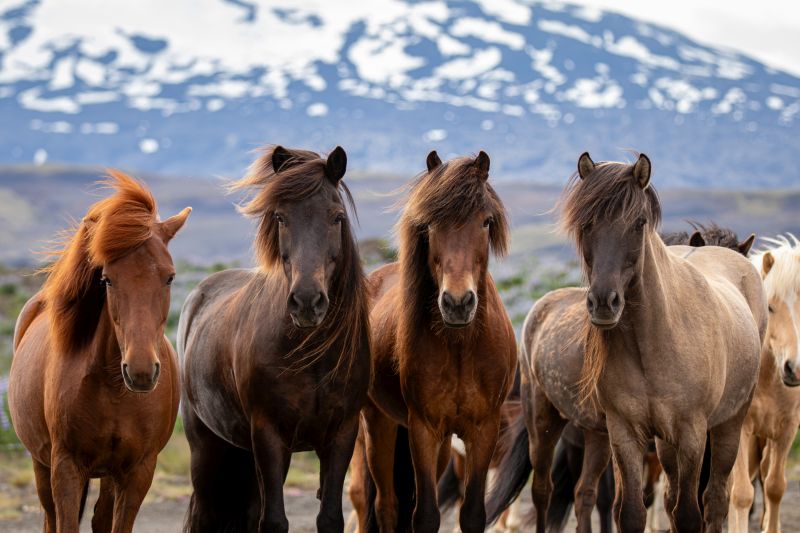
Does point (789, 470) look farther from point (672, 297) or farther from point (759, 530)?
point (672, 297)

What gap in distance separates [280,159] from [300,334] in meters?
→ 0.98

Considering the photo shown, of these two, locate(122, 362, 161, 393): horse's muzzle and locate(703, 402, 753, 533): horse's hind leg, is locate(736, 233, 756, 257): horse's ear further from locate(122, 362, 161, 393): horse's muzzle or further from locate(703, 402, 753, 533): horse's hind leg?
locate(122, 362, 161, 393): horse's muzzle

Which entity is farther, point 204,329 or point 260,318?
point 204,329

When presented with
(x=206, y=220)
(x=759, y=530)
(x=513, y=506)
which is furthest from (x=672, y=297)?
(x=206, y=220)


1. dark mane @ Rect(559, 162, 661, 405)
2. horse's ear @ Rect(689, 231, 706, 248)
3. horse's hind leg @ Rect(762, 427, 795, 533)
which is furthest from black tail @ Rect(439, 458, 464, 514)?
dark mane @ Rect(559, 162, 661, 405)

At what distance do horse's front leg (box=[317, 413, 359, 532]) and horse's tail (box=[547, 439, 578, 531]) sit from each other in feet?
10.0

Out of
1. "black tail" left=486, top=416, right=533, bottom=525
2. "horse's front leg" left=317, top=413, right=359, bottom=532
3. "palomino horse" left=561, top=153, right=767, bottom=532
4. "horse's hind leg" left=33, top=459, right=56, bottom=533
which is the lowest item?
"black tail" left=486, top=416, right=533, bottom=525

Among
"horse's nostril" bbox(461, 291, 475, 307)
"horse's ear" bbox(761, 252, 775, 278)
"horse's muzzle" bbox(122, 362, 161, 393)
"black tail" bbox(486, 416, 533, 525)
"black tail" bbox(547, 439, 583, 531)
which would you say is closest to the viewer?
"horse's muzzle" bbox(122, 362, 161, 393)

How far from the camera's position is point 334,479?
5.64 m

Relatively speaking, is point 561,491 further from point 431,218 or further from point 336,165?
point 336,165

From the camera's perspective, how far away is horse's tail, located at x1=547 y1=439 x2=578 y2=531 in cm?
831

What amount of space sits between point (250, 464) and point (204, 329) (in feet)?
3.14

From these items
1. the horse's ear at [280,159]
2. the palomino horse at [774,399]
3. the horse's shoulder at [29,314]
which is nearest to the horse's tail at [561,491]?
the palomino horse at [774,399]

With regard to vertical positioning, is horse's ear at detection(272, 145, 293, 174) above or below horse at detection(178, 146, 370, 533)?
above
